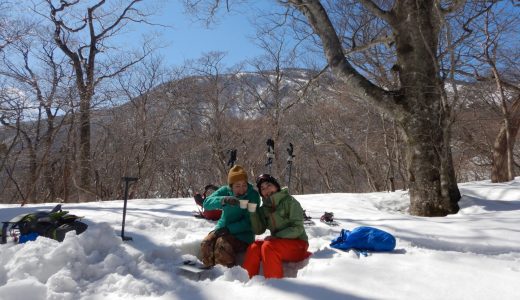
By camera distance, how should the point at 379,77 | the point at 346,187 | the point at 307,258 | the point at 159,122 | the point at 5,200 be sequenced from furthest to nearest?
1. the point at 346,187
2. the point at 5,200
3. the point at 159,122
4. the point at 379,77
5. the point at 307,258

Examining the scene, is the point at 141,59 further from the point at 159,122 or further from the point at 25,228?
the point at 25,228

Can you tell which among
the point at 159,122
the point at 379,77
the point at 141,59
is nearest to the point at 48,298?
the point at 379,77

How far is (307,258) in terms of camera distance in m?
3.59

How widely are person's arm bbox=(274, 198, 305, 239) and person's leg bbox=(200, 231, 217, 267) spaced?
2.19 ft

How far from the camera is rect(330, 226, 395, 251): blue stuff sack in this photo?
3400mm

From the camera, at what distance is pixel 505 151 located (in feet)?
35.1

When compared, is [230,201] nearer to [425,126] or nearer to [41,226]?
[41,226]

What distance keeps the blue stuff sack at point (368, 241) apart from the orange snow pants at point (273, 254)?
1.28 feet

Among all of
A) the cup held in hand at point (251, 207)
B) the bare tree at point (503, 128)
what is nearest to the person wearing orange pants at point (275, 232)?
the cup held in hand at point (251, 207)

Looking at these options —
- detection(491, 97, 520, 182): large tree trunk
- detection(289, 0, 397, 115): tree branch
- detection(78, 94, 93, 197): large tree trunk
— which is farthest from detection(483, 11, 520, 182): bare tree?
detection(78, 94, 93, 197): large tree trunk

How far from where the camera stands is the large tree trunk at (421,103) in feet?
19.2

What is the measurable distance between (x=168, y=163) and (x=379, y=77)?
13.1 meters

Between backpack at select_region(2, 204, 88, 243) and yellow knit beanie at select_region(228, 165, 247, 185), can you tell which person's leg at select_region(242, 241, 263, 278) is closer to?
yellow knit beanie at select_region(228, 165, 247, 185)

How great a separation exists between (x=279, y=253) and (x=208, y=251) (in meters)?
0.84
